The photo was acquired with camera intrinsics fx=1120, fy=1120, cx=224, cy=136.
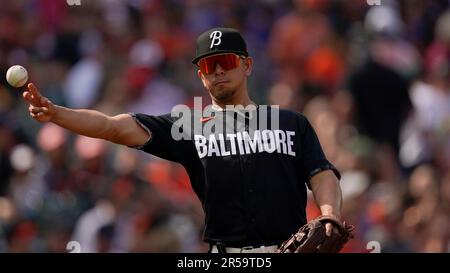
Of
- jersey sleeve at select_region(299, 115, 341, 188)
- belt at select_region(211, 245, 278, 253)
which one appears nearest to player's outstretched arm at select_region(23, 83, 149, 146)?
belt at select_region(211, 245, 278, 253)

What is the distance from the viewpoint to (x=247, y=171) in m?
5.83

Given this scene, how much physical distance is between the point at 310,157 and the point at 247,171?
352 millimetres

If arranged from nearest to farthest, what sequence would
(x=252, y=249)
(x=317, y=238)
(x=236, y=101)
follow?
(x=317, y=238)
(x=252, y=249)
(x=236, y=101)

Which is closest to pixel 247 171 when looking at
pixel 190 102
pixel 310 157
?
pixel 310 157

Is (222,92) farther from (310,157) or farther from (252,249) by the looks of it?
(252,249)

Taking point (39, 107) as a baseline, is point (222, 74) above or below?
above

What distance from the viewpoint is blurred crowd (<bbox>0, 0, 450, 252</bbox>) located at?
9281mm

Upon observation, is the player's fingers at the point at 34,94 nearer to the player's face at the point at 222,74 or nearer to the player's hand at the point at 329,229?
the player's face at the point at 222,74

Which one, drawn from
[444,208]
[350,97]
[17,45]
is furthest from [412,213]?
[17,45]

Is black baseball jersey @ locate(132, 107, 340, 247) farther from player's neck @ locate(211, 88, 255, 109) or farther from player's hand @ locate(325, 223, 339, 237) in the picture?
player's hand @ locate(325, 223, 339, 237)

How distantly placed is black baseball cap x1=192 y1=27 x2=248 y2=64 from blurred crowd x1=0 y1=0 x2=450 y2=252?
317 cm

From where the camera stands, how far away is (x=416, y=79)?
33.9ft

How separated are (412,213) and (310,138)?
10.9 feet

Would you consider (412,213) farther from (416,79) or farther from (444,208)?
(416,79)
